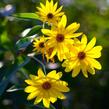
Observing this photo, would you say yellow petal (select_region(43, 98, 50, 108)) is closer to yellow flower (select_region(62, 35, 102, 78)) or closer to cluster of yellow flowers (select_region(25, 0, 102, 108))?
cluster of yellow flowers (select_region(25, 0, 102, 108))

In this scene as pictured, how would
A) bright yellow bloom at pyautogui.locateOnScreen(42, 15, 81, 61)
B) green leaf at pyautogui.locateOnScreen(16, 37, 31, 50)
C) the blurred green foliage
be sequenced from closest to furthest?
bright yellow bloom at pyautogui.locateOnScreen(42, 15, 81, 61) < green leaf at pyautogui.locateOnScreen(16, 37, 31, 50) < the blurred green foliage

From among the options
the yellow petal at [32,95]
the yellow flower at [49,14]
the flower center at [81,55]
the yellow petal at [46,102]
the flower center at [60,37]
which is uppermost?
the yellow flower at [49,14]

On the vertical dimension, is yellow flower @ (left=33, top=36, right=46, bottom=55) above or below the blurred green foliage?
above

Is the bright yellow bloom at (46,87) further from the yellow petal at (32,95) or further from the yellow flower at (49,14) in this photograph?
the yellow flower at (49,14)

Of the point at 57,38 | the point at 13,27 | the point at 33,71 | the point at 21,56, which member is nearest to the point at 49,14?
the point at 57,38

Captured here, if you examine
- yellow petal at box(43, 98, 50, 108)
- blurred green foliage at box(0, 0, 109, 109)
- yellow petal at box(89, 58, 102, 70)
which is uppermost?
yellow petal at box(89, 58, 102, 70)

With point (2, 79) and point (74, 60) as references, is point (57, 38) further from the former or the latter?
point (2, 79)

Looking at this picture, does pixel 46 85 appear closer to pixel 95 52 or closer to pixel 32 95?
pixel 32 95

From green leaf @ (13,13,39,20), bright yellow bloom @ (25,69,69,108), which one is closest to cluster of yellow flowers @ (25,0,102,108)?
bright yellow bloom @ (25,69,69,108)

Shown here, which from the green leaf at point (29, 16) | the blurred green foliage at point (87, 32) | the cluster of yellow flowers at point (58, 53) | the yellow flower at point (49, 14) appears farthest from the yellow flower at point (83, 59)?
the blurred green foliage at point (87, 32)
